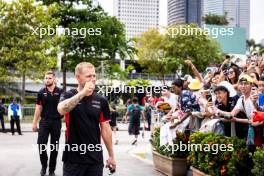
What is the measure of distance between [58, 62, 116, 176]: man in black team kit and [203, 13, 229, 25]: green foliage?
62.2 metres

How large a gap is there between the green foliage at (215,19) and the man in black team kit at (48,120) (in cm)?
5867

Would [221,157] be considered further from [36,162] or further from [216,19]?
[216,19]

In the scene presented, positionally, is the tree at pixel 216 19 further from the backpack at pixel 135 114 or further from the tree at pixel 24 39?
the backpack at pixel 135 114

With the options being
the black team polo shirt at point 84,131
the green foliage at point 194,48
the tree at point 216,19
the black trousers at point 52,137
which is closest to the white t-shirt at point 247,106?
the black team polo shirt at point 84,131

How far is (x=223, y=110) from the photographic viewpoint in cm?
768

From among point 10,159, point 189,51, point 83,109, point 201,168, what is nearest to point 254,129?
point 201,168

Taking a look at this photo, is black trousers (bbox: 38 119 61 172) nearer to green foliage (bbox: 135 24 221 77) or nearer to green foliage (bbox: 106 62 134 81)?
green foliage (bbox: 106 62 134 81)

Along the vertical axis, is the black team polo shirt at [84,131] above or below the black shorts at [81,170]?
above

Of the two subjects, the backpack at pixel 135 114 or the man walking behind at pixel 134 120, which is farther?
the backpack at pixel 135 114

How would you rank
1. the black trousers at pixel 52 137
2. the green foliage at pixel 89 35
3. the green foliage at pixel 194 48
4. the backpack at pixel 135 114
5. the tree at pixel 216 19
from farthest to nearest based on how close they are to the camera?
the tree at pixel 216 19 → the green foliage at pixel 194 48 → the green foliage at pixel 89 35 → the backpack at pixel 135 114 → the black trousers at pixel 52 137

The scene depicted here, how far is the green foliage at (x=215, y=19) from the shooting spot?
66.4m

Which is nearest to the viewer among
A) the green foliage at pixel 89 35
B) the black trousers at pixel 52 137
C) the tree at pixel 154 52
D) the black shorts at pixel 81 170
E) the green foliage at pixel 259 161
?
the black shorts at pixel 81 170

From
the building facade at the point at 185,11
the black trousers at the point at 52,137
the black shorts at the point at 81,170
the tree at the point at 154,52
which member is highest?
the building facade at the point at 185,11

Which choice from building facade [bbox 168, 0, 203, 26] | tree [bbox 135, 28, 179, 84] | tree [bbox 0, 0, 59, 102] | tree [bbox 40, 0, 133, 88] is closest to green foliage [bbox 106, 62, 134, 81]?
tree [bbox 40, 0, 133, 88]
